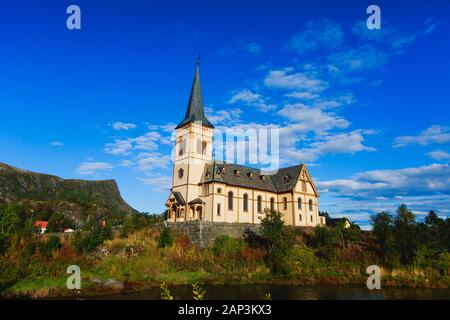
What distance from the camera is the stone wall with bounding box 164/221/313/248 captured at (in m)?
39.5

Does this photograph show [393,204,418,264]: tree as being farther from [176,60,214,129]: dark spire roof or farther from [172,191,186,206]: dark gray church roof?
[176,60,214,129]: dark spire roof

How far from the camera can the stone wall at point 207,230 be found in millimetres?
39531

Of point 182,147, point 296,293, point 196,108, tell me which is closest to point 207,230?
point 296,293

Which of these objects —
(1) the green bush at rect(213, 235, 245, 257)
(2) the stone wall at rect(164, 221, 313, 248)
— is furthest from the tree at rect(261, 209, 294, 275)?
(2) the stone wall at rect(164, 221, 313, 248)

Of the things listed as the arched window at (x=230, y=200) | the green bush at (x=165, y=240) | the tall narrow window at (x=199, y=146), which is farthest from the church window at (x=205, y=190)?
the green bush at (x=165, y=240)

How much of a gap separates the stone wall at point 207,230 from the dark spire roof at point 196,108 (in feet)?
57.5

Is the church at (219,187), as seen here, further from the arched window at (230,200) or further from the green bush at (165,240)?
the green bush at (165,240)

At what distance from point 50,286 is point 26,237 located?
34.0ft

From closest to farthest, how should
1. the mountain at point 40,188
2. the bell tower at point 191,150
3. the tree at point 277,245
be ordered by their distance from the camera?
1. the tree at point 277,245
2. the bell tower at point 191,150
3. the mountain at point 40,188

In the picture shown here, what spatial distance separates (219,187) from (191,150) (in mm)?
7437

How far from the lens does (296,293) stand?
26484 mm

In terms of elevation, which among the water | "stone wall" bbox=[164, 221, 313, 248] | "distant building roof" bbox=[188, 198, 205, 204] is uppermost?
"distant building roof" bbox=[188, 198, 205, 204]
